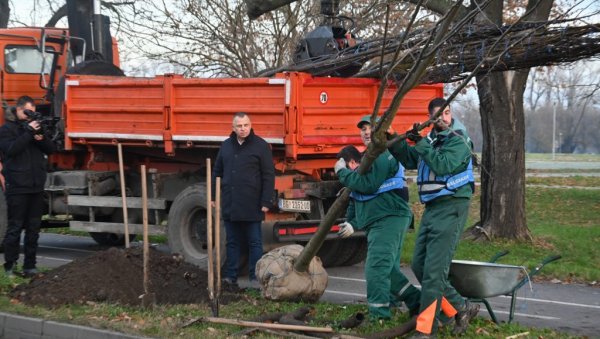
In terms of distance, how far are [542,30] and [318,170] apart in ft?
10.5

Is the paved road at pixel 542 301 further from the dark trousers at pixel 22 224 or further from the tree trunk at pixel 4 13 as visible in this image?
the tree trunk at pixel 4 13

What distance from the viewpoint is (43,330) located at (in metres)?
7.75

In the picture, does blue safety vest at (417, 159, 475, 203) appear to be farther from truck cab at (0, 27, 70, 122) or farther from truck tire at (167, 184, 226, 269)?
truck cab at (0, 27, 70, 122)

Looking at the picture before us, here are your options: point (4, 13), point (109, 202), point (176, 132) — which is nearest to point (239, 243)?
point (176, 132)

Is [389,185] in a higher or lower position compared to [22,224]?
higher

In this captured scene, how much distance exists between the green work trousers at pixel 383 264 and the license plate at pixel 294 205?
2.99 m

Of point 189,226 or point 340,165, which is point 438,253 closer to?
point 340,165

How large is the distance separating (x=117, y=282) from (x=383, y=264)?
284cm

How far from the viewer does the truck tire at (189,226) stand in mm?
11297

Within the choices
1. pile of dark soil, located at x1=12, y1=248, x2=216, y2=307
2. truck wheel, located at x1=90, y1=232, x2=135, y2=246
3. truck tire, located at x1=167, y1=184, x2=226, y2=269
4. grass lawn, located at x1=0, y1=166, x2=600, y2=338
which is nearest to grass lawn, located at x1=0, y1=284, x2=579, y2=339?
grass lawn, located at x1=0, y1=166, x2=600, y2=338

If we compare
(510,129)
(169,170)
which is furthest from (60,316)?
(510,129)

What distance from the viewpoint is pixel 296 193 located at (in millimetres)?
10773

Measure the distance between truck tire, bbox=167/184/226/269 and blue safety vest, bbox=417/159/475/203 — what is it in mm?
4724

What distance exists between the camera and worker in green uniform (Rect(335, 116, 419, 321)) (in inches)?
293
